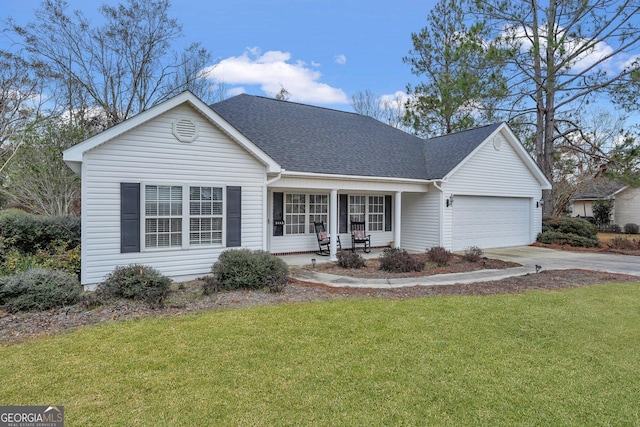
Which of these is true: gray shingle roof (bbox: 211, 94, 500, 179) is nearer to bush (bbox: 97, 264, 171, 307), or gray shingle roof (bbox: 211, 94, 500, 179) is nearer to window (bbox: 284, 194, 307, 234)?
window (bbox: 284, 194, 307, 234)

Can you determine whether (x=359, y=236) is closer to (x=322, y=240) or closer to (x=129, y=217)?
(x=322, y=240)

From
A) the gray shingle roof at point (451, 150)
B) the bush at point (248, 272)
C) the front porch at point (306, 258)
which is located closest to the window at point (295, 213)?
the front porch at point (306, 258)

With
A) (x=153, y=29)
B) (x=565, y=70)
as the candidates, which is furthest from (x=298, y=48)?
(x=565, y=70)

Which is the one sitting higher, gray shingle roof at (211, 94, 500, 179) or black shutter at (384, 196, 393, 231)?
gray shingle roof at (211, 94, 500, 179)

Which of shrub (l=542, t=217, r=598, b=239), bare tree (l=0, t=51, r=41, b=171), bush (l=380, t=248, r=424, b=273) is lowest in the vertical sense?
bush (l=380, t=248, r=424, b=273)

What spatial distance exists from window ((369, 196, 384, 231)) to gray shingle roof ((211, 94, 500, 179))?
5.15 feet

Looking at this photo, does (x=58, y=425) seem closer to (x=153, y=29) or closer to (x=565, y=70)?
(x=153, y=29)

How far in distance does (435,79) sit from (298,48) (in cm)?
860

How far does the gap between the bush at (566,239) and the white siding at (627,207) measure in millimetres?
15548

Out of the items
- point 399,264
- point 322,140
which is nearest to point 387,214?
point 322,140

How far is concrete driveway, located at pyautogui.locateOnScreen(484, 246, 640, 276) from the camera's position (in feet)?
33.5

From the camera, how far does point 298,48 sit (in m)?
20.0

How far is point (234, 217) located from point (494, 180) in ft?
36.6

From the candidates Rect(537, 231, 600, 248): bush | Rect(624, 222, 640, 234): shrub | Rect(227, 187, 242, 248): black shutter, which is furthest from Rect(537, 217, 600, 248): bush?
Rect(227, 187, 242, 248): black shutter
